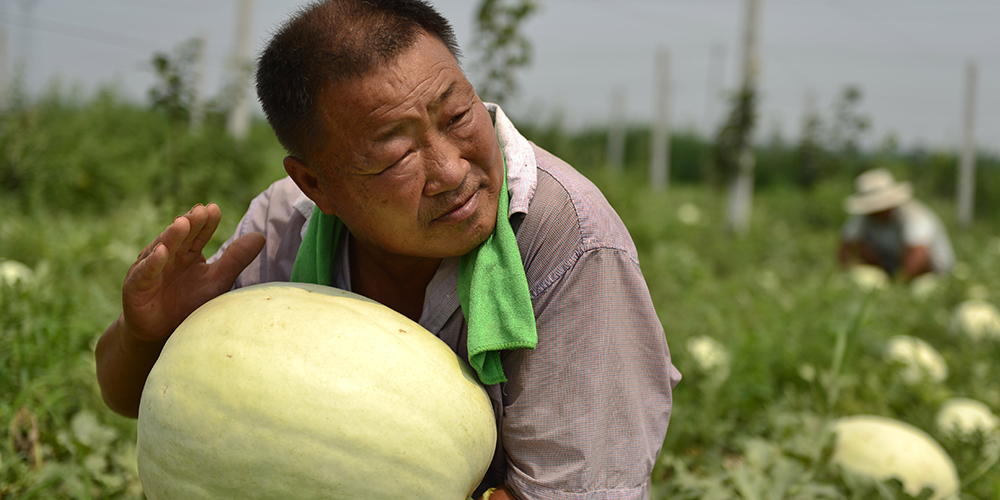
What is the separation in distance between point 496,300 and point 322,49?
541 mm

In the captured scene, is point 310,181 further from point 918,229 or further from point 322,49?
point 918,229

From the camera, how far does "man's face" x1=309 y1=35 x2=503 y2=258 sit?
1222mm

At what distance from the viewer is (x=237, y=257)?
5.27 ft

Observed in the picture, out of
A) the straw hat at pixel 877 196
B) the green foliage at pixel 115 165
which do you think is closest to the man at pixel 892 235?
the straw hat at pixel 877 196

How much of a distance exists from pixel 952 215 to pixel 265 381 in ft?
44.0

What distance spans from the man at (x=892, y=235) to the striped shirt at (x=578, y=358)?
5.81 metres

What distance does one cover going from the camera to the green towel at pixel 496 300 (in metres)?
1.35

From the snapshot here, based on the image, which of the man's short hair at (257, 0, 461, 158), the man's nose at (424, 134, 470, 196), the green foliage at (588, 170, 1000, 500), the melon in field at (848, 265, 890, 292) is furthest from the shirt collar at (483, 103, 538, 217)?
the melon in field at (848, 265, 890, 292)

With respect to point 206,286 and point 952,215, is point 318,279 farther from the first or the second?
point 952,215

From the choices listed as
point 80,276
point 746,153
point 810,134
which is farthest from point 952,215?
point 80,276

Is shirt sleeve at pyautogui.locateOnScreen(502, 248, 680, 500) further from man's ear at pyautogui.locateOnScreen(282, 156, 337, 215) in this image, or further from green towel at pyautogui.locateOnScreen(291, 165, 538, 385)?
man's ear at pyautogui.locateOnScreen(282, 156, 337, 215)

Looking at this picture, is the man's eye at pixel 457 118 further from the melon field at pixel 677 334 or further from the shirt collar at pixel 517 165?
the melon field at pixel 677 334

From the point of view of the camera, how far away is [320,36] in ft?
4.00

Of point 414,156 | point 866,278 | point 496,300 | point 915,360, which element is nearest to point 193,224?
point 414,156
